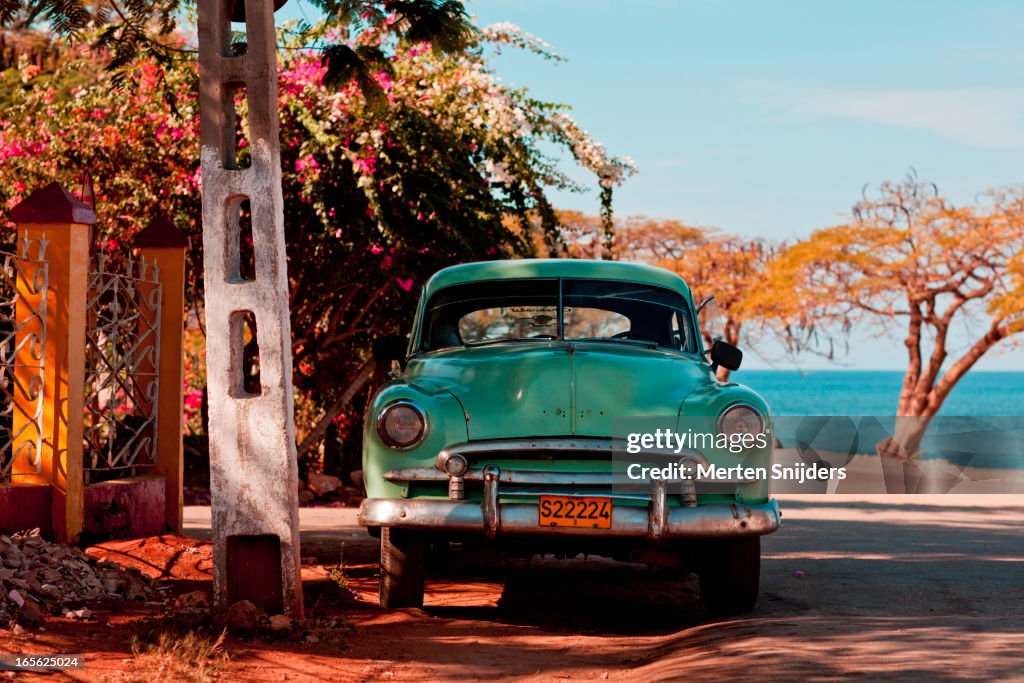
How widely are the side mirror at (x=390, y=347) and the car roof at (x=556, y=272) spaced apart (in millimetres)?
347

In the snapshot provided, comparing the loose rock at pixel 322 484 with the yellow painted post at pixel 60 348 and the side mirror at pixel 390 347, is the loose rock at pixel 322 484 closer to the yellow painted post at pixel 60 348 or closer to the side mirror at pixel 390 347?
the side mirror at pixel 390 347

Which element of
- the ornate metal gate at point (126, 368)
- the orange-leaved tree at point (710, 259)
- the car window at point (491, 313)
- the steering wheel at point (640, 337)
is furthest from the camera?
the orange-leaved tree at point (710, 259)

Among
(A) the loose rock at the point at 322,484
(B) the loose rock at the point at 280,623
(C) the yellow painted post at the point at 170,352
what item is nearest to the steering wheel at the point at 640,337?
(B) the loose rock at the point at 280,623

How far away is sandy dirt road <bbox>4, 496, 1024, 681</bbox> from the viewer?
5.44 meters

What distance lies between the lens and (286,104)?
13406 millimetres

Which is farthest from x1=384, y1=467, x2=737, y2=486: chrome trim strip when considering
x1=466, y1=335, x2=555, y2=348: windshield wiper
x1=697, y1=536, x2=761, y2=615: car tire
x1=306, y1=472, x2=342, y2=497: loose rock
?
x1=306, y1=472, x2=342, y2=497: loose rock

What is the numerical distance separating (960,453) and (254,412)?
498 inches

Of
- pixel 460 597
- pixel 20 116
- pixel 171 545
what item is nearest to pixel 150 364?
pixel 171 545

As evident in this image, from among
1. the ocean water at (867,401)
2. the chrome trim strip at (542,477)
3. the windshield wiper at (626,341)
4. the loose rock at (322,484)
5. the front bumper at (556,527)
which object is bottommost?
the ocean water at (867,401)

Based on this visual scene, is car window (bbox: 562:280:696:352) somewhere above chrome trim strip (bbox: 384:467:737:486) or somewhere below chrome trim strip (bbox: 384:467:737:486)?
above

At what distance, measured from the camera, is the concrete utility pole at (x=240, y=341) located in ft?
20.6

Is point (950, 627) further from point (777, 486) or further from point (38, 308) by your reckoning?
point (38, 308)

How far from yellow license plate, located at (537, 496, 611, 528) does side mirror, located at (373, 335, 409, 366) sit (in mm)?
2083

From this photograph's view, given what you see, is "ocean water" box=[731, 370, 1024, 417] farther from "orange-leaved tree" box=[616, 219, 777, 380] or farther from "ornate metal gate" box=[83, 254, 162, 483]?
"ornate metal gate" box=[83, 254, 162, 483]
